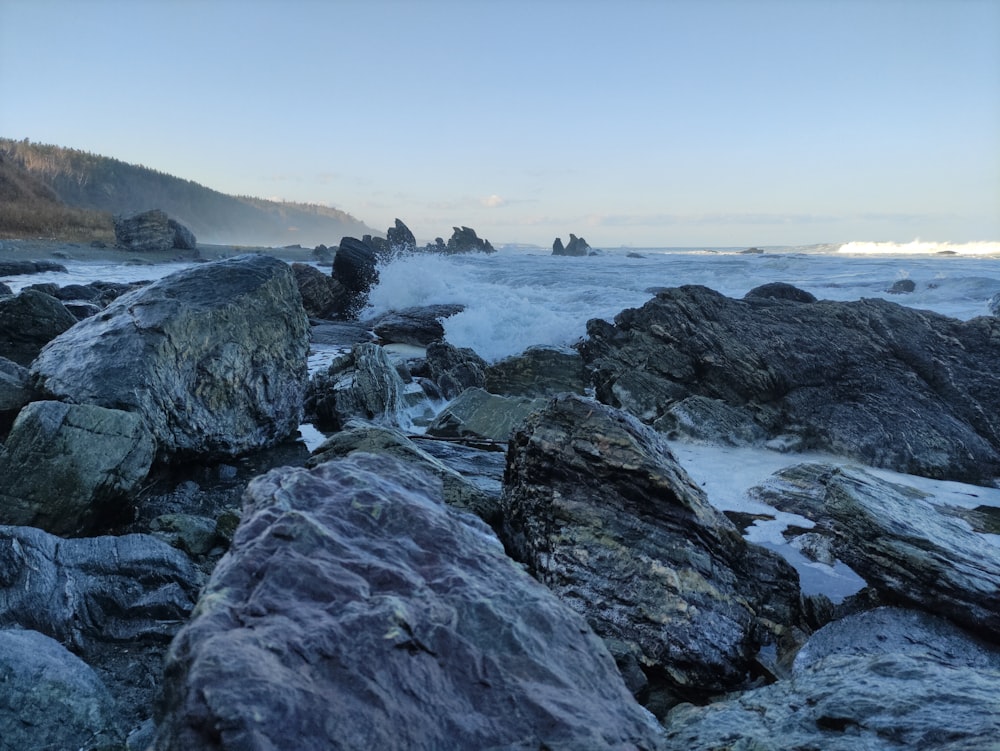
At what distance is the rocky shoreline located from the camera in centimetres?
143

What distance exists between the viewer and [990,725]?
5.41 feet

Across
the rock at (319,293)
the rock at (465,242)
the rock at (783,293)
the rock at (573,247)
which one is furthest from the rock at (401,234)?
the rock at (783,293)

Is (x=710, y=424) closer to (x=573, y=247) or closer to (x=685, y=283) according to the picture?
(x=685, y=283)

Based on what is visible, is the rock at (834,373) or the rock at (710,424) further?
the rock at (710,424)

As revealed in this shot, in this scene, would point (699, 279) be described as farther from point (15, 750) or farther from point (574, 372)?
point (15, 750)

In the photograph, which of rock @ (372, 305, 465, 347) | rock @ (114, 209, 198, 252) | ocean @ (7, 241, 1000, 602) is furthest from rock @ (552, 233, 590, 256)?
rock @ (372, 305, 465, 347)

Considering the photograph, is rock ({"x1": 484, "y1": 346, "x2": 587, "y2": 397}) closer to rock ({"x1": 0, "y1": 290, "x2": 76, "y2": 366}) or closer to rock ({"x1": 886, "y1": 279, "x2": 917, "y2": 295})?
rock ({"x1": 0, "y1": 290, "x2": 76, "y2": 366})

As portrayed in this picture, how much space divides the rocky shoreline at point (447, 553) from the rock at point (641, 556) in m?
0.02

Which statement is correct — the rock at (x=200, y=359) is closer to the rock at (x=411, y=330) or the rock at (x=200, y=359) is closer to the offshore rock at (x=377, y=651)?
the offshore rock at (x=377, y=651)

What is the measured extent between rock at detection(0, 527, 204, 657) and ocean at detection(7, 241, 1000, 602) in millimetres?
3102

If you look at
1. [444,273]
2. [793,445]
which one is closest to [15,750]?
[793,445]

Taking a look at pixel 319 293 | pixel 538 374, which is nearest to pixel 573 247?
pixel 319 293

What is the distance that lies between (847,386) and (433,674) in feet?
26.7

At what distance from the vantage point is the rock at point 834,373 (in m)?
7.23
